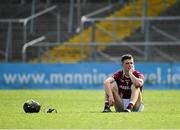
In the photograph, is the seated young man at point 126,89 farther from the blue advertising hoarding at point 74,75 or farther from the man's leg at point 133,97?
the blue advertising hoarding at point 74,75

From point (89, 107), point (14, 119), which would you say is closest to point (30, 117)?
point (14, 119)

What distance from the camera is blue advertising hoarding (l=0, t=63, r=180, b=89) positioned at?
32.5 metres

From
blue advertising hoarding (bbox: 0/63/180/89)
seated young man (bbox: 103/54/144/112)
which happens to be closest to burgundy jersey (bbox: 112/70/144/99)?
seated young man (bbox: 103/54/144/112)

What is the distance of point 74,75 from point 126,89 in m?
16.2

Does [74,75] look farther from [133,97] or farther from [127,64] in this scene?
[133,97]

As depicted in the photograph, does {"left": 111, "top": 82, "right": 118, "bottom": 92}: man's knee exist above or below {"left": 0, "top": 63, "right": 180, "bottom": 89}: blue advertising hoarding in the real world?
above

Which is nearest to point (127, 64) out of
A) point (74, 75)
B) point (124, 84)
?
point (124, 84)

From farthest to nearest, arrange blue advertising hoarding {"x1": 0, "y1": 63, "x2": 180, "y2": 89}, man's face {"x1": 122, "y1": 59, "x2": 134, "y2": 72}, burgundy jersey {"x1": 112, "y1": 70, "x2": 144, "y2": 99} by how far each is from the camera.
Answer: blue advertising hoarding {"x1": 0, "y1": 63, "x2": 180, "y2": 89}, burgundy jersey {"x1": 112, "y1": 70, "x2": 144, "y2": 99}, man's face {"x1": 122, "y1": 59, "x2": 134, "y2": 72}

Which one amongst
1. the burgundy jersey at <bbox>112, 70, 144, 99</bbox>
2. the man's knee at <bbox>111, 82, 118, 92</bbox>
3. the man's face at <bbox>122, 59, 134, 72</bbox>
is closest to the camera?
the man's face at <bbox>122, 59, 134, 72</bbox>

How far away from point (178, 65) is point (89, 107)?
Result: 13316mm

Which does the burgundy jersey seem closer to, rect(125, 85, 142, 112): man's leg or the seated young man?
the seated young man

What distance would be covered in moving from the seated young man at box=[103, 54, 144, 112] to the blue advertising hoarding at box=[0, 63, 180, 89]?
51.0 ft

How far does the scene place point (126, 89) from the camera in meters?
16.9

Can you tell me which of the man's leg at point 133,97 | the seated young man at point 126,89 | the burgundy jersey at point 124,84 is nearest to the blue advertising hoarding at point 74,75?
the seated young man at point 126,89
